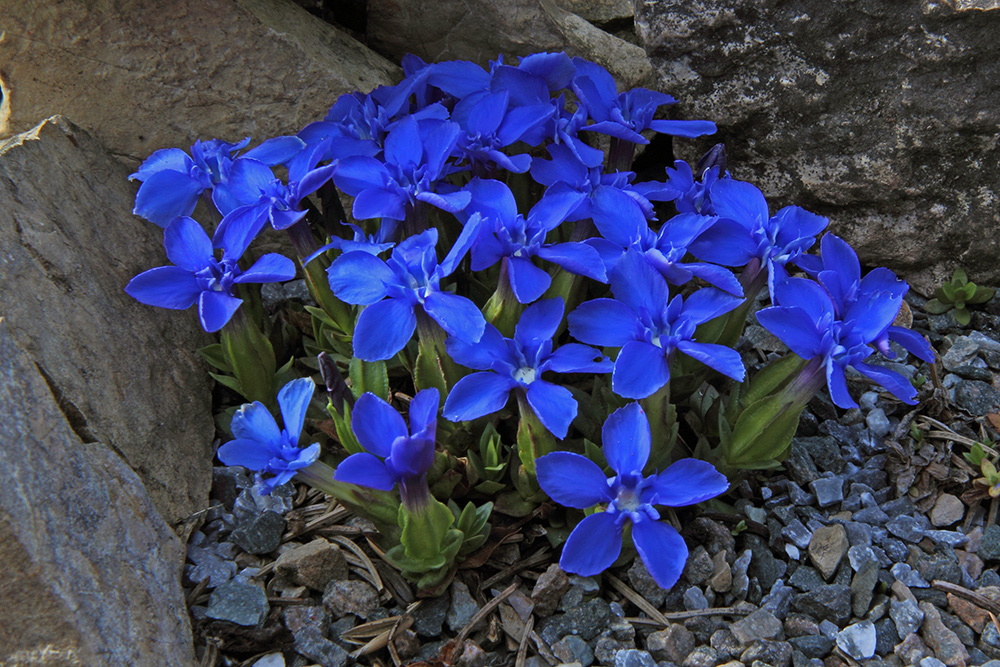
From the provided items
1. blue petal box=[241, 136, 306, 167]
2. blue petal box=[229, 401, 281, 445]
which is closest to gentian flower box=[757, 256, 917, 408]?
blue petal box=[229, 401, 281, 445]

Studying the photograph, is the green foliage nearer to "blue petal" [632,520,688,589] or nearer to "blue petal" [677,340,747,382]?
"blue petal" [677,340,747,382]

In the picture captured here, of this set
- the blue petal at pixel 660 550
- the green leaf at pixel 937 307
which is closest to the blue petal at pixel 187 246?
the blue petal at pixel 660 550

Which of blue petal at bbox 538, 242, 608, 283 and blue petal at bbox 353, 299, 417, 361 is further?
blue petal at bbox 538, 242, 608, 283

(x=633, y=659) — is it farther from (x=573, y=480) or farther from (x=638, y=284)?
(x=638, y=284)

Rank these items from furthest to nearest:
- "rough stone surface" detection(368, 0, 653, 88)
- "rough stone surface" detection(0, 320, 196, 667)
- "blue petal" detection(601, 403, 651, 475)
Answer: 1. "rough stone surface" detection(368, 0, 653, 88)
2. "blue petal" detection(601, 403, 651, 475)
3. "rough stone surface" detection(0, 320, 196, 667)

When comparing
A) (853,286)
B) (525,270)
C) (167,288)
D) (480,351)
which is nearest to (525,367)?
(480,351)

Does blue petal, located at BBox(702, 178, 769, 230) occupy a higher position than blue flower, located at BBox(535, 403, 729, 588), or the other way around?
blue petal, located at BBox(702, 178, 769, 230)
